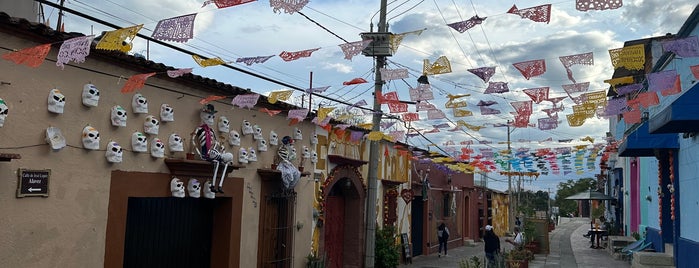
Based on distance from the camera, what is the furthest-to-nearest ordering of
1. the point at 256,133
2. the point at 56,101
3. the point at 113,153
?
the point at 256,133 → the point at 113,153 → the point at 56,101

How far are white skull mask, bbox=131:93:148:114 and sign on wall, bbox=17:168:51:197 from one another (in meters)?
1.57

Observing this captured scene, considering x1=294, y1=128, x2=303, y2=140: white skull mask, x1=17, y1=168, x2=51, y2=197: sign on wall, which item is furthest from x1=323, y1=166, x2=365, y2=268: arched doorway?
x1=17, y1=168, x2=51, y2=197: sign on wall

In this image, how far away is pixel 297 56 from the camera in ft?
27.4

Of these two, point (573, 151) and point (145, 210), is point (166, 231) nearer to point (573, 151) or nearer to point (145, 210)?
point (145, 210)

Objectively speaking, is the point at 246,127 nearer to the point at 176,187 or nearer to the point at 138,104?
the point at 176,187

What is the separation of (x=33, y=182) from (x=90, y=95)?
1.31m

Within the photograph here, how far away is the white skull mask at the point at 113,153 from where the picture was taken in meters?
7.68

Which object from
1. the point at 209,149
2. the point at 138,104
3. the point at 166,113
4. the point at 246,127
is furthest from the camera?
the point at 246,127

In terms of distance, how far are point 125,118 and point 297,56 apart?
258 centimetres

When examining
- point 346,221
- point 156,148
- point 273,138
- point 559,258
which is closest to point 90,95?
point 156,148

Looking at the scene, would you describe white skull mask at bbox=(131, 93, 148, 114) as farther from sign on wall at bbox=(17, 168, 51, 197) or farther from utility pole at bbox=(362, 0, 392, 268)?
utility pole at bbox=(362, 0, 392, 268)

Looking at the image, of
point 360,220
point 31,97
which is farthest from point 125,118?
point 360,220

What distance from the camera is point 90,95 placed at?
24.2ft

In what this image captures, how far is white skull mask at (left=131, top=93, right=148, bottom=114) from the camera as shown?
26.6 feet
